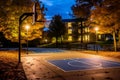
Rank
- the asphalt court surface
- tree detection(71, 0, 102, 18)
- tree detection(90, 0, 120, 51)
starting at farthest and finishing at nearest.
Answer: tree detection(71, 0, 102, 18), tree detection(90, 0, 120, 51), the asphalt court surface

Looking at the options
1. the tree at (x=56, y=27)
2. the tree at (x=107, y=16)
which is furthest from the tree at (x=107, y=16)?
the tree at (x=56, y=27)

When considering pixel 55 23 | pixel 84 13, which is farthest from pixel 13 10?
pixel 55 23

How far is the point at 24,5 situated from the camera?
97.1 feet

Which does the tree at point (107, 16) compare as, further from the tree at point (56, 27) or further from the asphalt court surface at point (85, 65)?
the tree at point (56, 27)

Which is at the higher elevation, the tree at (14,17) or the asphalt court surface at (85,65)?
the tree at (14,17)

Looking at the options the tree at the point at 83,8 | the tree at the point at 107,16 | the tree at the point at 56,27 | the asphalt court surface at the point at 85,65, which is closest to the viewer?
the asphalt court surface at the point at 85,65

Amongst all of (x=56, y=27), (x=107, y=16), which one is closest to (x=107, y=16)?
(x=107, y=16)

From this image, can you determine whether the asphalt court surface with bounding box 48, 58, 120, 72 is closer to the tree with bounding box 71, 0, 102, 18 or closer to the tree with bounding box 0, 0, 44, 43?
the tree with bounding box 0, 0, 44, 43

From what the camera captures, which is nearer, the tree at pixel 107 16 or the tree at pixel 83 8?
the tree at pixel 107 16

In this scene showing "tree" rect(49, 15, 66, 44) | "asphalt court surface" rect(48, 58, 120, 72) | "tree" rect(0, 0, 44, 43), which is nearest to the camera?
"asphalt court surface" rect(48, 58, 120, 72)

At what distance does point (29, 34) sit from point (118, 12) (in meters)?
14.8

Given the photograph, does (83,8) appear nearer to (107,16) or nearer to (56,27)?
(107,16)

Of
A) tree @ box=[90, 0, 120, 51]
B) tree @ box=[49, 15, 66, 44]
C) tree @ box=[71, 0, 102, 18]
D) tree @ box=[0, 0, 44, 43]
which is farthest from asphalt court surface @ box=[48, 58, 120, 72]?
tree @ box=[49, 15, 66, 44]

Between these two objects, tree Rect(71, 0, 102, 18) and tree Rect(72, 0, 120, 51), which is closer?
tree Rect(72, 0, 120, 51)
